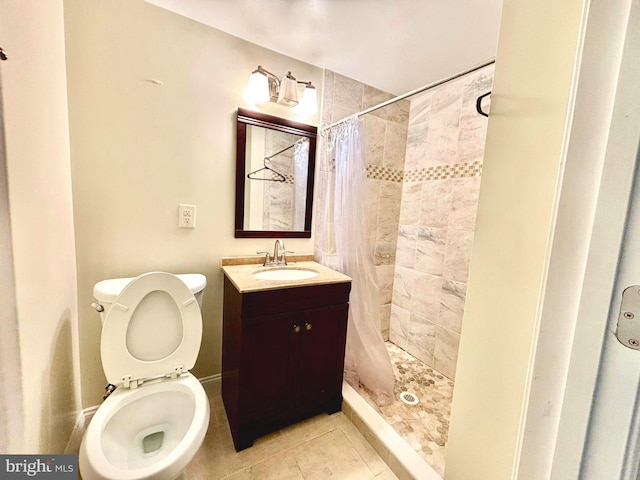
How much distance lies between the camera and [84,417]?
1.39 metres

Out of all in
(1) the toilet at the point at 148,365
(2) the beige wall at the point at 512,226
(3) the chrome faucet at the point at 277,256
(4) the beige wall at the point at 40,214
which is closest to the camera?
(2) the beige wall at the point at 512,226

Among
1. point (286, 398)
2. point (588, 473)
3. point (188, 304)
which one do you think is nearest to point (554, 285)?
point (588, 473)

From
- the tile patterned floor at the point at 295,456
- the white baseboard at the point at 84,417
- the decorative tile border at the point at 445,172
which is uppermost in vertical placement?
the decorative tile border at the point at 445,172

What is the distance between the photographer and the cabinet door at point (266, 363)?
1261 mm

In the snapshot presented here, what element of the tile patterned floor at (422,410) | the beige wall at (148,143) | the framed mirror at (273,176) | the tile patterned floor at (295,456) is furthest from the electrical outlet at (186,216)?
the tile patterned floor at (422,410)

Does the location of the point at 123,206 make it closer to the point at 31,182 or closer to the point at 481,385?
the point at 31,182

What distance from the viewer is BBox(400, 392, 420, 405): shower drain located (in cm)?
170

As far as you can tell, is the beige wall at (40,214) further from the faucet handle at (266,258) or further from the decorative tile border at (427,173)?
the decorative tile border at (427,173)

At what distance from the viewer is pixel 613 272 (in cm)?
34

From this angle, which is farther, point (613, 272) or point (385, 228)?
point (385, 228)

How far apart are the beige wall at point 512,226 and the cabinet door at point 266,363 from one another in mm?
850

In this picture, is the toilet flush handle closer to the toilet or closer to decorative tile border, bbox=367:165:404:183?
the toilet

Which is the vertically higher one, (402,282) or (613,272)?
(613,272)

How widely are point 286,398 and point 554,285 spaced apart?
1.39 metres
